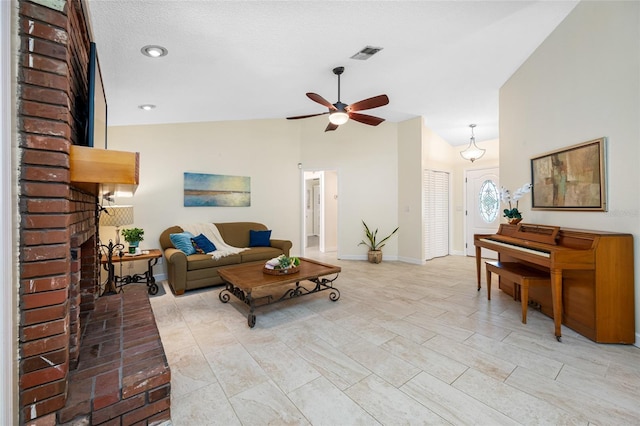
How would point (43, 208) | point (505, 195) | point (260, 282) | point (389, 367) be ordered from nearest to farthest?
point (43, 208) < point (389, 367) < point (260, 282) < point (505, 195)

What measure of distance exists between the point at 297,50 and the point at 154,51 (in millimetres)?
1215

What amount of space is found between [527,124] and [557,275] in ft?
6.60

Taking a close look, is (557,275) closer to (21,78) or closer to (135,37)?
(21,78)

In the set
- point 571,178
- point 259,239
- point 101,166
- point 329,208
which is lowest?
point 259,239

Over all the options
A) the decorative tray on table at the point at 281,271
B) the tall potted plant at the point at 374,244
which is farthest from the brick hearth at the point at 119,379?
the tall potted plant at the point at 374,244

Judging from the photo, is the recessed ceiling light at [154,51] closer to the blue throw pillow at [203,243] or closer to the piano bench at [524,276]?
the blue throw pillow at [203,243]

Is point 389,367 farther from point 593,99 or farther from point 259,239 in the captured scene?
point 259,239

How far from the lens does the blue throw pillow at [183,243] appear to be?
13.1ft

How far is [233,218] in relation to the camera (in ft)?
17.2

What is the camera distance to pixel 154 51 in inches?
90.6

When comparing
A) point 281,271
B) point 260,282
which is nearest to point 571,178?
point 281,271

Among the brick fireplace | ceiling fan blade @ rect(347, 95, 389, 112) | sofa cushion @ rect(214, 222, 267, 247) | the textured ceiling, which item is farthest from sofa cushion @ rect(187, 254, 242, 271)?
ceiling fan blade @ rect(347, 95, 389, 112)

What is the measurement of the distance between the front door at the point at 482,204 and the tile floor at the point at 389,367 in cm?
312

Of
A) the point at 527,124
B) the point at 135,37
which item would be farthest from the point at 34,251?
the point at 527,124
